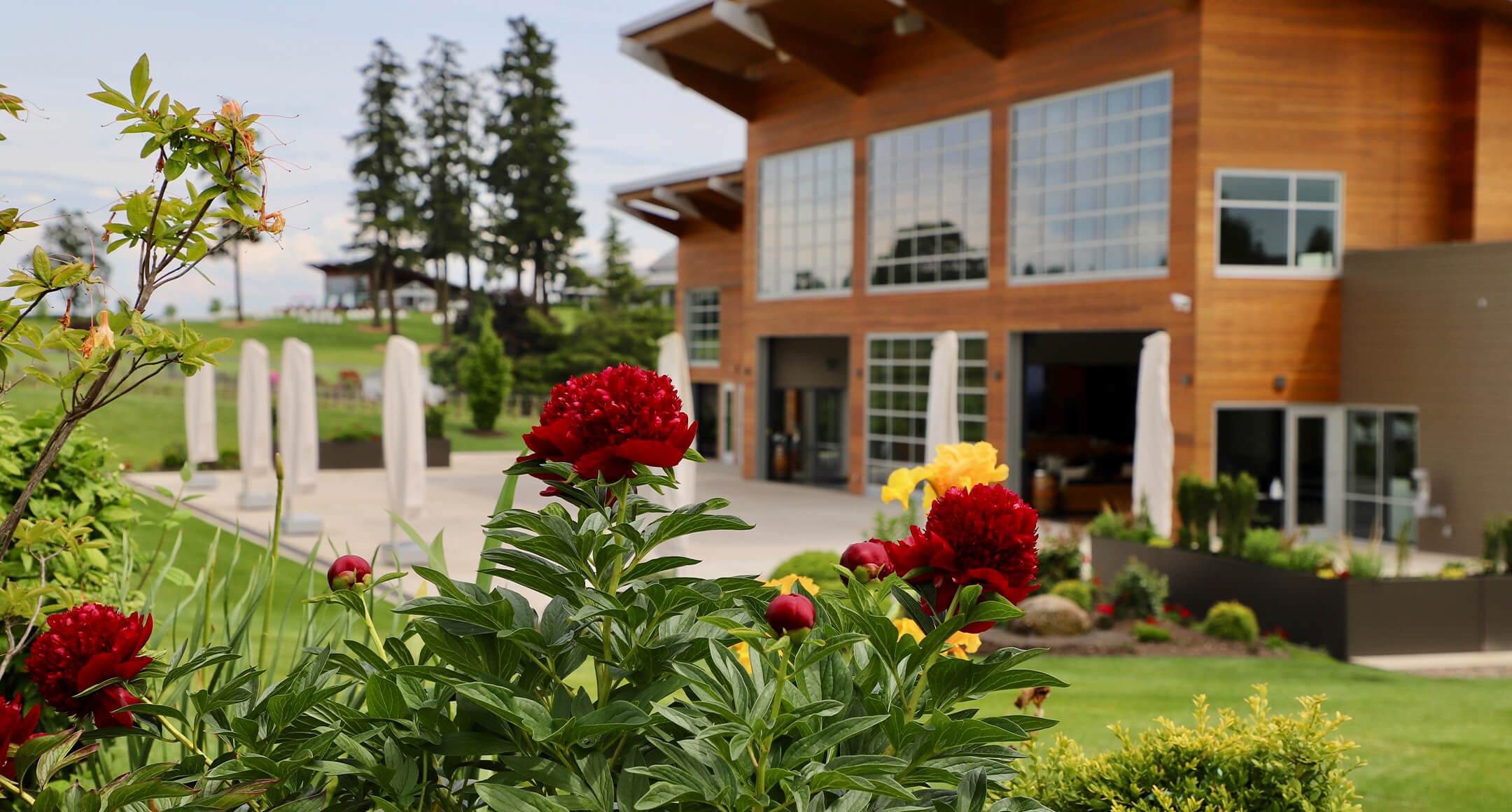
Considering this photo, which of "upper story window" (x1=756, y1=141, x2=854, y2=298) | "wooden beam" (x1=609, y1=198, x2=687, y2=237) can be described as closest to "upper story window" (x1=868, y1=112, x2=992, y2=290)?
"upper story window" (x1=756, y1=141, x2=854, y2=298)

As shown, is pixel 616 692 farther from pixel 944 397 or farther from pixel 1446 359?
pixel 1446 359

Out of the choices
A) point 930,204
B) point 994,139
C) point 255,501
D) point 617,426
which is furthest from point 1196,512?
point 255,501

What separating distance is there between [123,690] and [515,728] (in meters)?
0.61

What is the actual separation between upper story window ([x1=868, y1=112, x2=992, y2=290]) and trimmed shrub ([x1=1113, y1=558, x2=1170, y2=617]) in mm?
9947

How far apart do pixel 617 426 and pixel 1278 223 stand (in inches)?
674

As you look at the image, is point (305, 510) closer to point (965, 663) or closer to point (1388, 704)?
point (1388, 704)

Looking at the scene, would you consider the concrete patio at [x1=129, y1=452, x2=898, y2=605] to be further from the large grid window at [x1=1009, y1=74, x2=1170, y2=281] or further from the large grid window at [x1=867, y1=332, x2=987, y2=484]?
the large grid window at [x1=1009, y1=74, x2=1170, y2=281]

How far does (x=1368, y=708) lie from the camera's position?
7.24 m

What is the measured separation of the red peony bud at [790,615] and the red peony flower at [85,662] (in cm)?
97

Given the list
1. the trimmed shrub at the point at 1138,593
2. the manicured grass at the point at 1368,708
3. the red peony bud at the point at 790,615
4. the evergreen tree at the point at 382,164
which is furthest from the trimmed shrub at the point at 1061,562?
the evergreen tree at the point at 382,164

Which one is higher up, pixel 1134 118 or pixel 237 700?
pixel 1134 118

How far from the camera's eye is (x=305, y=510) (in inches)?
717

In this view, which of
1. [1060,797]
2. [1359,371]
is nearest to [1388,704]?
[1060,797]

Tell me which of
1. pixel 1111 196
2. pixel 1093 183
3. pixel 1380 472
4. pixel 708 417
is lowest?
pixel 1380 472
